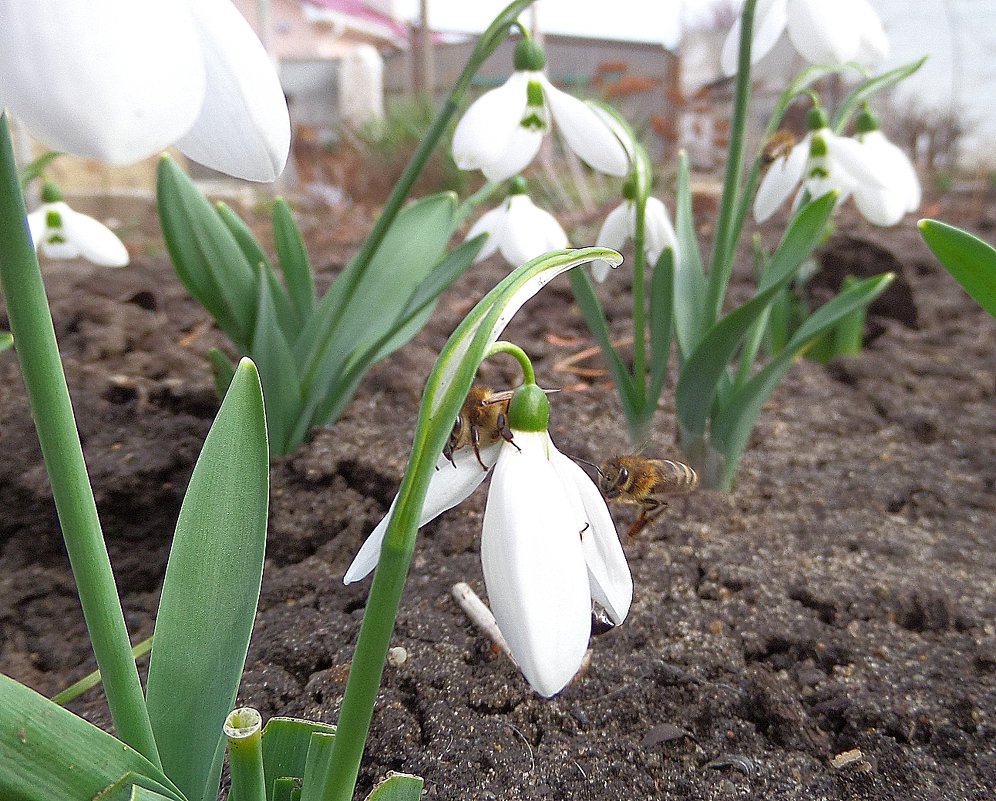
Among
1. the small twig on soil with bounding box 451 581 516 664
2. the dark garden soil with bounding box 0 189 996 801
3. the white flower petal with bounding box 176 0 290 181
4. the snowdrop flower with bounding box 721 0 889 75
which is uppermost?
the snowdrop flower with bounding box 721 0 889 75

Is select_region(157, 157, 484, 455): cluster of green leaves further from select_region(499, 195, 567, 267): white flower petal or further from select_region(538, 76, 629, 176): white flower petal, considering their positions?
select_region(538, 76, 629, 176): white flower petal

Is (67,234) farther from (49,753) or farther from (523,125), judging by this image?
(49,753)

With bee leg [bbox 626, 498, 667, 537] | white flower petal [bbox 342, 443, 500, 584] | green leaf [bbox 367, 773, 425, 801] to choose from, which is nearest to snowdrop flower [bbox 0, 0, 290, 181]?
white flower petal [bbox 342, 443, 500, 584]

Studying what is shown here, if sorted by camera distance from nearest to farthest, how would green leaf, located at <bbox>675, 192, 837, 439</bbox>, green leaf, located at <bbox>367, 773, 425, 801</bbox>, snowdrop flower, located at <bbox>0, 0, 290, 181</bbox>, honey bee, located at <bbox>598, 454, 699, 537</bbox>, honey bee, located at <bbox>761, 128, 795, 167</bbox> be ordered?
snowdrop flower, located at <bbox>0, 0, 290, 181</bbox>
green leaf, located at <bbox>367, 773, 425, 801</bbox>
honey bee, located at <bbox>598, 454, 699, 537</bbox>
green leaf, located at <bbox>675, 192, 837, 439</bbox>
honey bee, located at <bbox>761, 128, 795, 167</bbox>

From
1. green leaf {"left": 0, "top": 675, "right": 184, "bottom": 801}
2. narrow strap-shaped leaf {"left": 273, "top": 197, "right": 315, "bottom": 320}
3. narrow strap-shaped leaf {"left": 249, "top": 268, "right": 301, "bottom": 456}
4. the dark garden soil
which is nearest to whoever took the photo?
green leaf {"left": 0, "top": 675, "right": 184, "bottom": 801}

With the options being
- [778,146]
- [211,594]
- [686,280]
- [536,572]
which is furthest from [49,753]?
[778,146]
